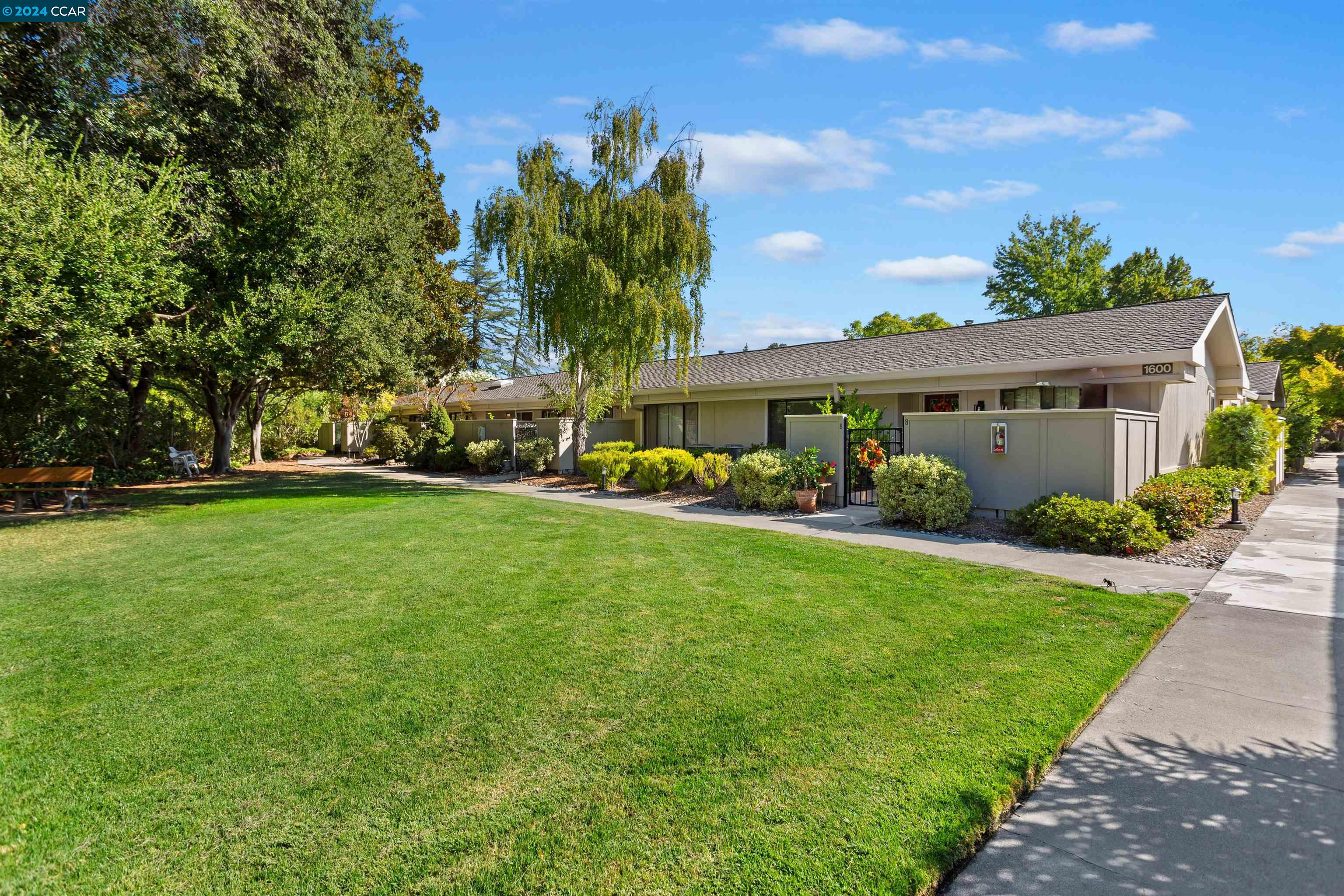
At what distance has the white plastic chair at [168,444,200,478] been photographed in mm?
18859

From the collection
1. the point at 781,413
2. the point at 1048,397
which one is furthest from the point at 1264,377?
the point at 781,413

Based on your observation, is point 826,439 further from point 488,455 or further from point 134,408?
point 134,408

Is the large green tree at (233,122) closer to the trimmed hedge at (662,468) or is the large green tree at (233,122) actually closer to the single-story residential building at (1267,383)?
the trimmed hedge at (662,468)

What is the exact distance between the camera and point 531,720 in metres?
3.47

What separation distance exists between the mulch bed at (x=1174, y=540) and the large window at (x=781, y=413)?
7725mm

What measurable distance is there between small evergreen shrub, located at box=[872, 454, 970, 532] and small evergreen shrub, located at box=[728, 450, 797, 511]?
1.97 meters

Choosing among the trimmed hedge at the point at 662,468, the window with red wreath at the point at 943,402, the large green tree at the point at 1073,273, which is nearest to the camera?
the trimmed hedge at the point at 662,468

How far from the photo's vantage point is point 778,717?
348cm

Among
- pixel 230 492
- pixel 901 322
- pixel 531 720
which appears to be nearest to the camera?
pixel 531 720

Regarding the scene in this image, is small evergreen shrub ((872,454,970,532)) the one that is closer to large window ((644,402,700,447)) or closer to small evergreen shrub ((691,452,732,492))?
small evergreen shrub ((691,452,732,492))

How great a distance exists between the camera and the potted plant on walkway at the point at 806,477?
11.5 m

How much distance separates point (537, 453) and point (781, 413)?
7.57 m

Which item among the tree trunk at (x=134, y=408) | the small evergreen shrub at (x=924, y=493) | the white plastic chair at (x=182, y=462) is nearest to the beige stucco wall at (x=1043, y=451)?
the small evergreen shrub at (x=924, y=493)

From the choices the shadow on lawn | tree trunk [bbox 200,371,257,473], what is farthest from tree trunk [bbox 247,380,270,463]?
the shadow on lawn
